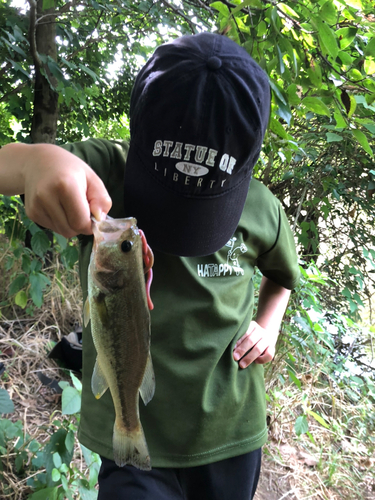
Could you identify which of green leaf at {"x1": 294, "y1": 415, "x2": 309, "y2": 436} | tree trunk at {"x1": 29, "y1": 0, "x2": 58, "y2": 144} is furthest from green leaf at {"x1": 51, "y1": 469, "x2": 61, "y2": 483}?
tree trunk at {"x1": 29, "y1": 0, "x2": 58, "y2": 144}

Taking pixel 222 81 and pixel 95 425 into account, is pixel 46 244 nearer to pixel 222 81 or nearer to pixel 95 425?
pixel 95 425

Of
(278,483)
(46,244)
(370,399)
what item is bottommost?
(370,399)

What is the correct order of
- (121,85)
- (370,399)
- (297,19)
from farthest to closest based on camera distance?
(121,85), (370,399), (297,19)

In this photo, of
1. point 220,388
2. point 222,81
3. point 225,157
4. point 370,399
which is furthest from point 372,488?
point 222,81

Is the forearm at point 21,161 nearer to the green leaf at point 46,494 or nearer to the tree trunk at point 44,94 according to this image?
the green leaf at point 46,494

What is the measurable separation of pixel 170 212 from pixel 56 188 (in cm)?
47

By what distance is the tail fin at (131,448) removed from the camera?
1049 mm

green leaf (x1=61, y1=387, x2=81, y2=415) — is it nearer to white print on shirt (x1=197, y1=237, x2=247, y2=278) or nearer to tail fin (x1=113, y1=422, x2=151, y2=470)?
tail fin (x1=113, y1=422, x2=151, y2=470)

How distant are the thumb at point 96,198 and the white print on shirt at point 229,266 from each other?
53 cm

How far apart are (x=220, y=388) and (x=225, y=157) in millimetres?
883

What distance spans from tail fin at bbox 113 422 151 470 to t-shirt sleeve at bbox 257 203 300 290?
96cm

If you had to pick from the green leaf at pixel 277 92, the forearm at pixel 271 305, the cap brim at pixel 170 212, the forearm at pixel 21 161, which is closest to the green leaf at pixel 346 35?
the green leaf at pixel 277 92

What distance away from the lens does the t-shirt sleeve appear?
166 cm

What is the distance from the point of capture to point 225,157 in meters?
1.22
